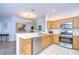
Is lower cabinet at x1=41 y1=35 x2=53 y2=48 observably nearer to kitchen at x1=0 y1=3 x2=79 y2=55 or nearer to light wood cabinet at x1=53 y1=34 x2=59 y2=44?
kitchen at x1=0 y1=3 x2=79 y2=55

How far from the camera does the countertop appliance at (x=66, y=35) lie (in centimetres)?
495

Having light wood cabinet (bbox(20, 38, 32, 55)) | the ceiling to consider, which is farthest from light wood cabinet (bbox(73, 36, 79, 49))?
light wood cabinet (bbox(20, 38, 32, 55))

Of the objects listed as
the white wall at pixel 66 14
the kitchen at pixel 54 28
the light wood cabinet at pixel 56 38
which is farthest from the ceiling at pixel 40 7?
the light wood cabinet at pixel 56 38

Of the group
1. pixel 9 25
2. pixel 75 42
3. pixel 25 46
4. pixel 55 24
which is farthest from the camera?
pixel 9 25

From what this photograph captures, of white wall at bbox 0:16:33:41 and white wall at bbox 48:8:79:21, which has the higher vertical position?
white wall at bbox 48:8:79:21

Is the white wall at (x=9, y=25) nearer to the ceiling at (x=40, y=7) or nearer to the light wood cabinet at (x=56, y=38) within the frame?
the ceiling at (x=40, y=7)

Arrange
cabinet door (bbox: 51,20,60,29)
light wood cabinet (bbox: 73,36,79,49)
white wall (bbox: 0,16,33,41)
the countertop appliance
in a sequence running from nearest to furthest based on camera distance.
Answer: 1. light wood cabinet (bbox: 73,36,79,49)
2. the countertop appliance
3. cabinet door (bbox: 51,20,60,29)
4. white wall (bbox: 0,16,33,41)

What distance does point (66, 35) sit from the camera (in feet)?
16.8

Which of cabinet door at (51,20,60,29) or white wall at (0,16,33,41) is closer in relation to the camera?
cabinet door at (51,20,60,29)

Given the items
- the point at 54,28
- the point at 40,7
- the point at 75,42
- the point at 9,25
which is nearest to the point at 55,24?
the point at 54,28

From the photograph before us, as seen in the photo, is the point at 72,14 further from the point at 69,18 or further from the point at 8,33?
the point at 8,33

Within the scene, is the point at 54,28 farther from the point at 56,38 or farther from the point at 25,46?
the point at 25,46

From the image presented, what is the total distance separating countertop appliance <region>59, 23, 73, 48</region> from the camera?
4.95m
